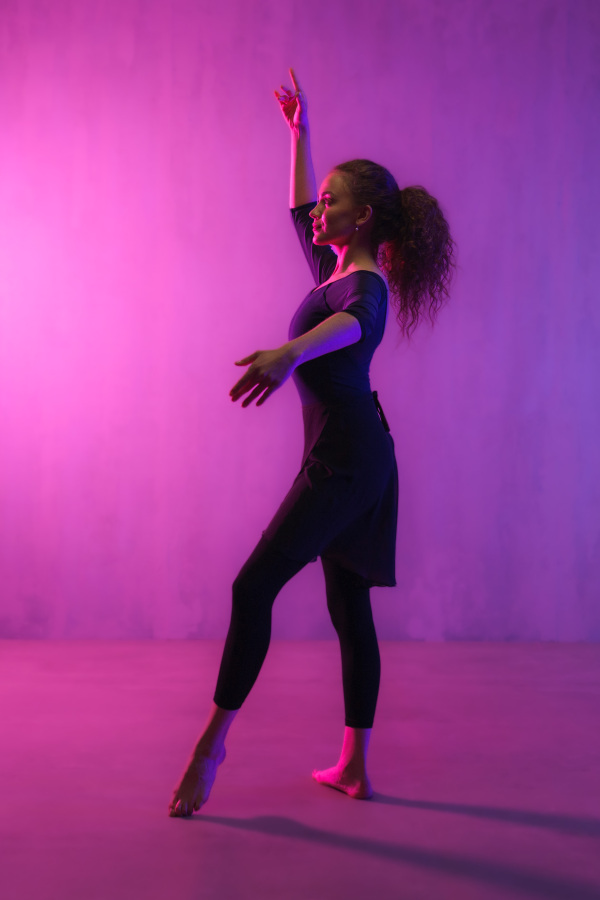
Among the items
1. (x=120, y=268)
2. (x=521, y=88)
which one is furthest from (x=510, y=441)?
(x=120, y=268)

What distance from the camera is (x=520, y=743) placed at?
6.16 ft

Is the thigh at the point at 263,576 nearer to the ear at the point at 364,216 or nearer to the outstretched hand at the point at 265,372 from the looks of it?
the outstretched hand at the point at 265,372

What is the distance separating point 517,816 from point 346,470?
2.35 ft

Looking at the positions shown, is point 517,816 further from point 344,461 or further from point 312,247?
point 312,247

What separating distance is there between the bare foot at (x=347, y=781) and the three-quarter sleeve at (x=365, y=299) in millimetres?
860

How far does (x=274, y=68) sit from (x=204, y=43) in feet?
0.94

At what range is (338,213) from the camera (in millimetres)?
1602

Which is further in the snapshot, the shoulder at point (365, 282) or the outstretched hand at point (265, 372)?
the shoulder at point (365, 282)

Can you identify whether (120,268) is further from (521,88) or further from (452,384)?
(521,88)

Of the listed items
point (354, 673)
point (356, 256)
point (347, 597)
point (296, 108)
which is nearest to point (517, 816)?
point (354, 673)

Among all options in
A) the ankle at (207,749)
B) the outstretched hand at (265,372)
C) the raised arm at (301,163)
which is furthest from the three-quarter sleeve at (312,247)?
the ankle at (207,749)

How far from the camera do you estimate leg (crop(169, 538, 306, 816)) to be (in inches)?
55.9

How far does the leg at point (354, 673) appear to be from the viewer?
1558mm

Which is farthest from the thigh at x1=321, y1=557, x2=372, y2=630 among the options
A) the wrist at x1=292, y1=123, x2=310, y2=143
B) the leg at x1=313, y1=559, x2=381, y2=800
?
the wrist at x1=292, y1=123, x2=310, y2=143
